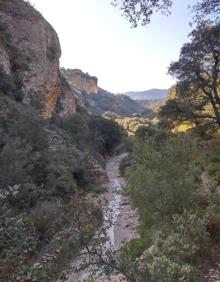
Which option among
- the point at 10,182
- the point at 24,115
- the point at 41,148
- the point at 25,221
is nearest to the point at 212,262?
the point at 25,221

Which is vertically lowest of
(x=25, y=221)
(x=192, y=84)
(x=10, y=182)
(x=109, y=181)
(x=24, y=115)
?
(x=109, y=181)

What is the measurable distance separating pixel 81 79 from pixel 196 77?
104 meters

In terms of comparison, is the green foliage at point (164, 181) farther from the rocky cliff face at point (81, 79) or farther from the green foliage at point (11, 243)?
the rocky cliff face at point (81, 79)

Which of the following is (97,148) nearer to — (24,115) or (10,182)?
(24,115)

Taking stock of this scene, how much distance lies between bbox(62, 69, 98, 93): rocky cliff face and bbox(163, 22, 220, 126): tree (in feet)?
325

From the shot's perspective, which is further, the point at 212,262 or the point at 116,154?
the point at 116,154

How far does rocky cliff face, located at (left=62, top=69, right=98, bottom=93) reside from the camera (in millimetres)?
121000

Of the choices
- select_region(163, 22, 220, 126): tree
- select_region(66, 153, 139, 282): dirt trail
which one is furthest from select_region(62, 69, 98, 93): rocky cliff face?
select_region(163, 22, 220, 126): tree

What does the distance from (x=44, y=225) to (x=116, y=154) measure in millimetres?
36451

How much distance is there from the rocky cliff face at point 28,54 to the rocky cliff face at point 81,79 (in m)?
85.4

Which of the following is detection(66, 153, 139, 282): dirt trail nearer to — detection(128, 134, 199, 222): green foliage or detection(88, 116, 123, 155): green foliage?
detection(128, 134, 199, 222): green foliage

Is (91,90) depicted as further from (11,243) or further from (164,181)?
(11,243)

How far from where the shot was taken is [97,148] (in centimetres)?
4319

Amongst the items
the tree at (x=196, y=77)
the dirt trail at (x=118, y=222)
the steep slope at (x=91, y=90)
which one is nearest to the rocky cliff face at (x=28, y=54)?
the dirt trail at (x=118, y=222)
